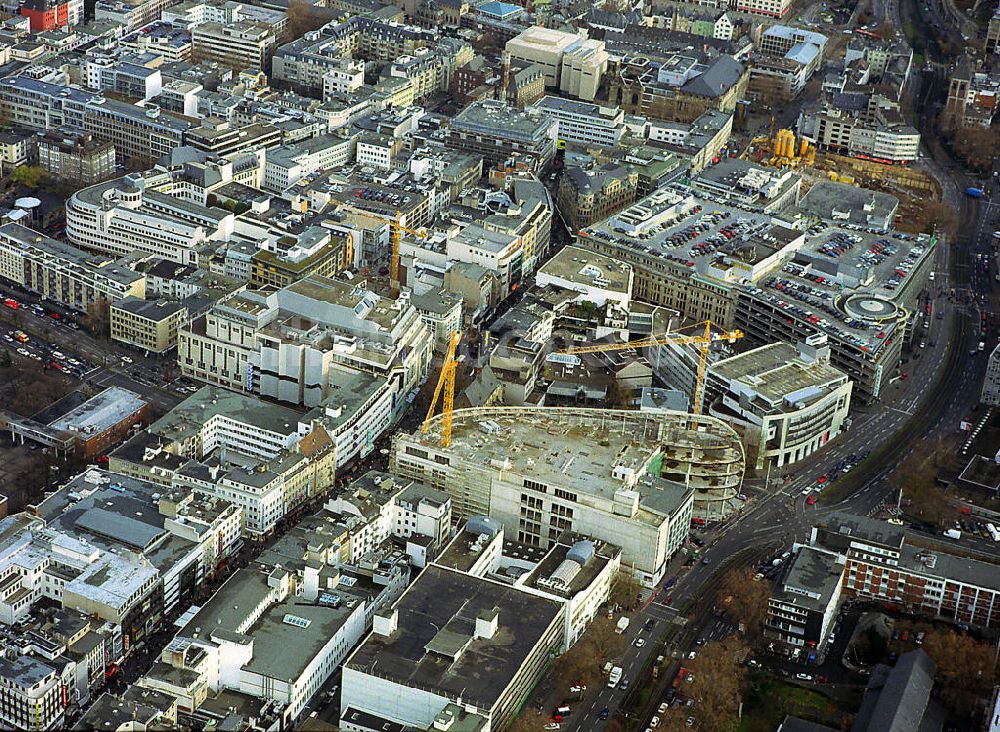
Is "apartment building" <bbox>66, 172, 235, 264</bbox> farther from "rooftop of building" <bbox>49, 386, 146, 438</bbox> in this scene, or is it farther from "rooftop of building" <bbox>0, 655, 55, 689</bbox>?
"rooftop of building" <bbox>0, 655, 55, 689</bbox>

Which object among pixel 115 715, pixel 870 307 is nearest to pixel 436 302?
pixel 870 307

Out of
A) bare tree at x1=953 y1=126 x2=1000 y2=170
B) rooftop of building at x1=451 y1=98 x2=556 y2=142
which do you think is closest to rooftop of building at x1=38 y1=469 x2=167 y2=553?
rooftop of building at x1=451 y1=98 x2=556 y2=142

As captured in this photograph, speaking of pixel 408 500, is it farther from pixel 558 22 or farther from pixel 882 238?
pixel 558 22

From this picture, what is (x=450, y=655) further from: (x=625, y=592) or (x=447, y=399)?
(x=447, y=399)

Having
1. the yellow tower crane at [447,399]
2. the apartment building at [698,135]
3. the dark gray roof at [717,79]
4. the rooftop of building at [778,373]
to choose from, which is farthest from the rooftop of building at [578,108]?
the yellow tower crane at [447,399]

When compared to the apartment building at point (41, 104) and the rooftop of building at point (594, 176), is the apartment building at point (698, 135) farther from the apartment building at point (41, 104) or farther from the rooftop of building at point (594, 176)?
the apartment building at point (41, 104)

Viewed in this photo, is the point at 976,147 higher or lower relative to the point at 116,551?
higher

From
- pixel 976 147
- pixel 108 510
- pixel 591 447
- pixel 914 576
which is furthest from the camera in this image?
pixel 976 147

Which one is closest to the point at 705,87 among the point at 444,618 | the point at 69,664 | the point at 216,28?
the point at 216,28

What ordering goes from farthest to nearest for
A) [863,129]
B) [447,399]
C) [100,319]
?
[863,129]
[100,319]
[447,399]
